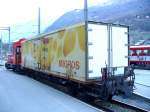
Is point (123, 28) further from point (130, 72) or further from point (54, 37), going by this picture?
point (54, 37)

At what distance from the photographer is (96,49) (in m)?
15.8

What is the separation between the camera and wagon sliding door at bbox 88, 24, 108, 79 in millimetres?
15586

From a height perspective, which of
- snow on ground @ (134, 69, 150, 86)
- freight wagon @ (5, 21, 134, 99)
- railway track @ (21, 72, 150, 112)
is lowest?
railway track @ (21, 72, 150, 112)

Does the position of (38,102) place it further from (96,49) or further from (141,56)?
(141,56)

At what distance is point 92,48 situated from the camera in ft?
51.4

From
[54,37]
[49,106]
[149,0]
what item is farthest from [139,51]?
[149,0]

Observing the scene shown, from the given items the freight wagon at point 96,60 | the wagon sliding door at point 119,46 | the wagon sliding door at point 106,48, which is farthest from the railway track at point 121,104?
the wagon sliding door at point 119,46

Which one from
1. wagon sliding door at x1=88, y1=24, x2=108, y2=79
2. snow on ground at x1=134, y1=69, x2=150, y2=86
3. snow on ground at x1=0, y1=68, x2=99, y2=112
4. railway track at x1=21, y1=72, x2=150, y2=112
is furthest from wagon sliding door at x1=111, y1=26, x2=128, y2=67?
snow on ground at x1=134, y1=69, x2=150, y2=86

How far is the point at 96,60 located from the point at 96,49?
46 cm

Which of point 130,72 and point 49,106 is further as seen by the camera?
point 130,72

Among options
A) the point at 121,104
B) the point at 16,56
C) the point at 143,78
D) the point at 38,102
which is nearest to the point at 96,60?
the point at 121,104

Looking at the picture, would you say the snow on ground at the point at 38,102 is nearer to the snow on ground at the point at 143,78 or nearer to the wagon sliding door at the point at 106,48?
the wagon sliding door at the point at 106,48

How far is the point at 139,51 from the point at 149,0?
270 feet

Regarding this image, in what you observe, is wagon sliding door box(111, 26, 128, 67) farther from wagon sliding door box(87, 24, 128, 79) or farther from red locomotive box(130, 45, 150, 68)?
red locomotive box(130, 45, 150, 68)
